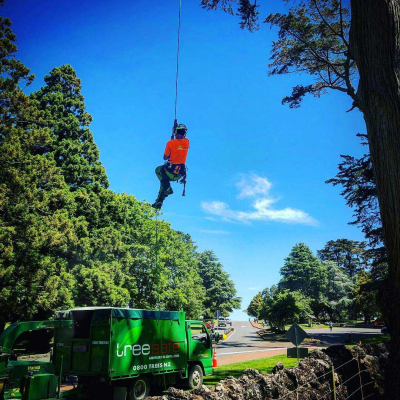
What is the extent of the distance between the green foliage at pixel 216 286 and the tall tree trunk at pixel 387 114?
196 feet

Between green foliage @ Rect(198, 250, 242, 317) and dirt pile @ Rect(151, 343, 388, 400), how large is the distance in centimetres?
5671

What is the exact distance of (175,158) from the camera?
7973 millimetres

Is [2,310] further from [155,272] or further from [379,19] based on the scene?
[379,19]

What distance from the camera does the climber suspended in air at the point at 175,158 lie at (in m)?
7.96

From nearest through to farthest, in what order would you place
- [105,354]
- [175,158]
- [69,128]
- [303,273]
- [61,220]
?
[175,158] → [105,354] → [61,220] → [69,128] → [303,273]

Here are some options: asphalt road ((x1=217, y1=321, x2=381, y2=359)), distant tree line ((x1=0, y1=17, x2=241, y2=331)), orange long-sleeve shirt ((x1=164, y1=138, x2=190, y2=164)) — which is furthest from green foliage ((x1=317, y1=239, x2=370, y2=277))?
orange long-sleeve shirt ((x1=164, y1=138, x2=190, y2=164))

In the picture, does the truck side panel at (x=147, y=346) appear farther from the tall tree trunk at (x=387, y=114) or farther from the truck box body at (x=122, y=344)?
the tall tree trunk at (x=387, y=114)

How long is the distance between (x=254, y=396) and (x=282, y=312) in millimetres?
34463

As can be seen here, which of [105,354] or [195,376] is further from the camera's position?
[195,376]

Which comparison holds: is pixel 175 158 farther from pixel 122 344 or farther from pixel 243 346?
pixel 243 346

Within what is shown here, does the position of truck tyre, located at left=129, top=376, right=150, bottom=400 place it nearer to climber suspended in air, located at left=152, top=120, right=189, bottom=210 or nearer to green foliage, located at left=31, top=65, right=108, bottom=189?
climber suspended in air, located at left=152, top=120, right=189, bottom=210

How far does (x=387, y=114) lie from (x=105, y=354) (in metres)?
8.80

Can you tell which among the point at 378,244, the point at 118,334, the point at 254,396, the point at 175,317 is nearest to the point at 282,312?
the point at 378,244

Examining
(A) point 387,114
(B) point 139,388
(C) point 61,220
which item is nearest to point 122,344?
(B) point 139,388
